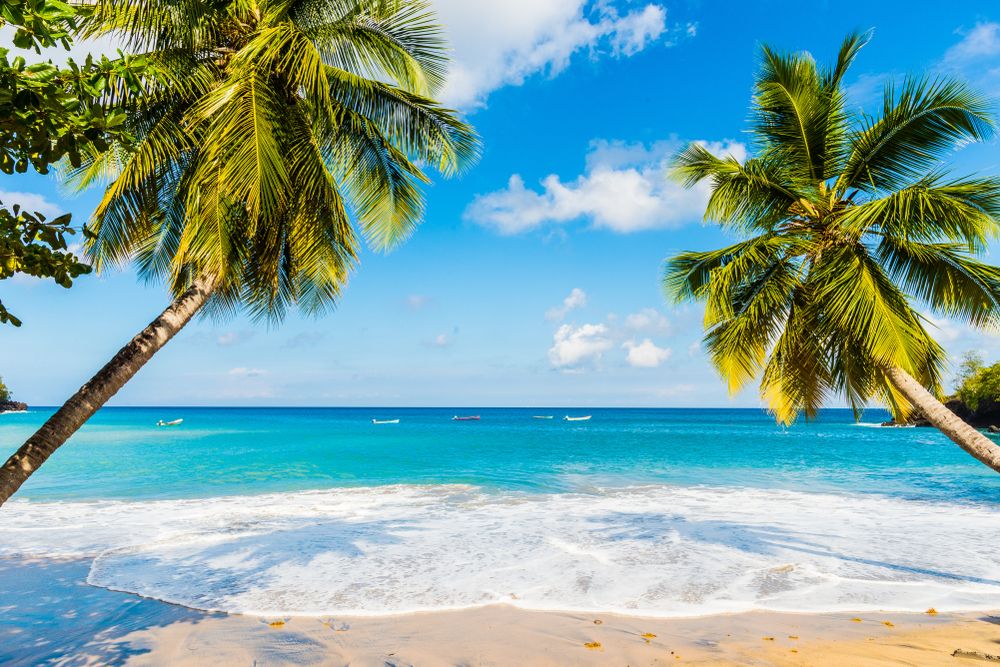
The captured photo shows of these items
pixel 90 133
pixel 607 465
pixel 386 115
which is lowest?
pixel 607 465

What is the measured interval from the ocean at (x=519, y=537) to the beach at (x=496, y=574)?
63 mm

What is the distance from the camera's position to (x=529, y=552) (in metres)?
9.61

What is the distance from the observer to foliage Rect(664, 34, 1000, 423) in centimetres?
622

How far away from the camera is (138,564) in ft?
29.4

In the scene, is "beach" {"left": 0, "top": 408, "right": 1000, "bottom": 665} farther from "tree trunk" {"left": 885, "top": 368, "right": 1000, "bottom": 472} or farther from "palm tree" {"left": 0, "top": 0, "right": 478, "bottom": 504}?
"palm tree" {"left": 0, "top": 0, "right": 478, "bottom": 504}

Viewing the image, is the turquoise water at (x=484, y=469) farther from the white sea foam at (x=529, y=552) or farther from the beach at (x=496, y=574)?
the white sea foam at (x=529, y=552)

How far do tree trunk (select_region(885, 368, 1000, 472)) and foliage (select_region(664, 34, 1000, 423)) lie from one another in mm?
203

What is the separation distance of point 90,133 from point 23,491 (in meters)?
19.6

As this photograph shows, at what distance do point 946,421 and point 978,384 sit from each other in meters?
54.6

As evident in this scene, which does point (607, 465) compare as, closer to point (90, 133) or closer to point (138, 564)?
point (138, 564)

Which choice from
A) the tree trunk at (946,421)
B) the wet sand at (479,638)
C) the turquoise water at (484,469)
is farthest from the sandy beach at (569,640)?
the turquoise water at (484,469)

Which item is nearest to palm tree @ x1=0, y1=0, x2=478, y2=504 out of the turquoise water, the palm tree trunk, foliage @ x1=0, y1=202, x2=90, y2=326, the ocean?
the palm tree trunk

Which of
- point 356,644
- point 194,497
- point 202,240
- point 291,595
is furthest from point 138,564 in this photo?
point 194,497

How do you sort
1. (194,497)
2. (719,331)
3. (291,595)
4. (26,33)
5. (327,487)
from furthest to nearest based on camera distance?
(327,487) < (194,497) < (719,331) < (291,595) < (26,33)
